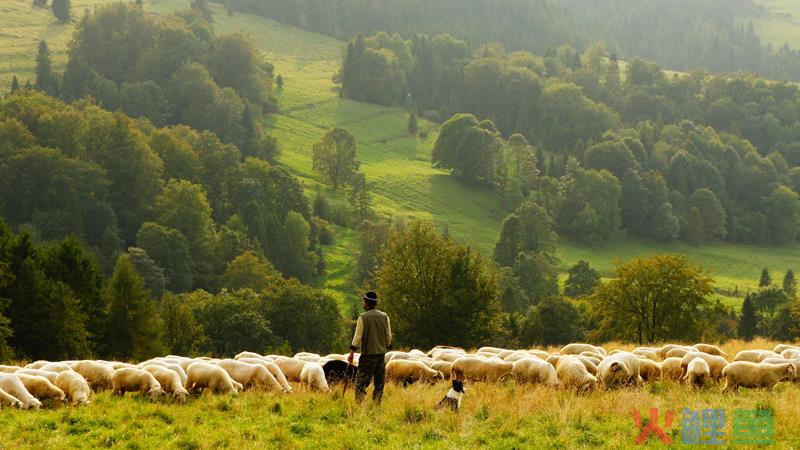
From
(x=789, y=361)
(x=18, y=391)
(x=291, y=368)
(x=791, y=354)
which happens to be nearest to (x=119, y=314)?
(x=291, y=368)

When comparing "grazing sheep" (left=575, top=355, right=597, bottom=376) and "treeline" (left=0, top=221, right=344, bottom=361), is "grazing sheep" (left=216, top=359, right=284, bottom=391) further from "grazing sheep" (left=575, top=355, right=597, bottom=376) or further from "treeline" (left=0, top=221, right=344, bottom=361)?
"treeline" (left=0, top=221, right=344, bottom=361)

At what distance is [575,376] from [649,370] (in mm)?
3063

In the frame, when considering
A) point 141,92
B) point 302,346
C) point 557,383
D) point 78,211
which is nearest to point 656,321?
point 302,346

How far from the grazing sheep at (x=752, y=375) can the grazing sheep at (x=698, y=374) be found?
2.20 feet

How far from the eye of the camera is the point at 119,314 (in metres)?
71.8

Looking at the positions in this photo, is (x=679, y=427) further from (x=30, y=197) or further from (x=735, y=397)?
(x=30, y=197)

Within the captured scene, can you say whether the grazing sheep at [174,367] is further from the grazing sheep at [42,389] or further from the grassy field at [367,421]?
the grazing sheep at [42,389]

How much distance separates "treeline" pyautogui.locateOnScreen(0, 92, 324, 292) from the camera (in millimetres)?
126750

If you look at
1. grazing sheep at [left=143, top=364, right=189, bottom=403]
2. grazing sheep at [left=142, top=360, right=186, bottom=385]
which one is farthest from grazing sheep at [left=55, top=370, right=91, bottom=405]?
grazing sheep at [left=142, top=360, right=186, bottom=385]

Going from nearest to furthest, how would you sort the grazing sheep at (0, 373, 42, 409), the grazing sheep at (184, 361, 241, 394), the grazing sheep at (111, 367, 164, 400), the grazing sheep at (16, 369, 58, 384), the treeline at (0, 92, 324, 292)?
the grazing sheep at (0, 373, 42, 409) < the grazing sheep at (111, 367, 164, 400) < the grazing sheep at (16, 369, 58, 384) < the grazing sheep at (184, 361, 241, 394) < the treeline at (0, 92, 324, 292)

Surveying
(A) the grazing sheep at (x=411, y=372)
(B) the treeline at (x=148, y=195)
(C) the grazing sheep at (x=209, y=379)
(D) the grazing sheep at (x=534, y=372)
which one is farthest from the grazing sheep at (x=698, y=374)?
(B) the treeline at (x=148, y=195)

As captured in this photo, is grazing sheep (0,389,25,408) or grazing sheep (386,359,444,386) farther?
grazing sheep (386,359,444,386)

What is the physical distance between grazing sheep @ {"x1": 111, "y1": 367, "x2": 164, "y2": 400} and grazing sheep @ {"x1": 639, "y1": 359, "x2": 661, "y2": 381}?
1329 centimetres

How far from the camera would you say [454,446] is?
17.5 meters
